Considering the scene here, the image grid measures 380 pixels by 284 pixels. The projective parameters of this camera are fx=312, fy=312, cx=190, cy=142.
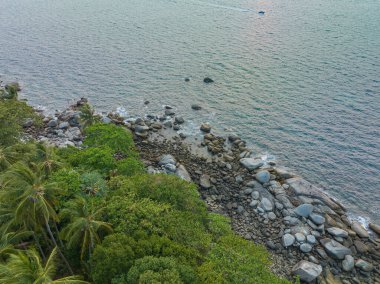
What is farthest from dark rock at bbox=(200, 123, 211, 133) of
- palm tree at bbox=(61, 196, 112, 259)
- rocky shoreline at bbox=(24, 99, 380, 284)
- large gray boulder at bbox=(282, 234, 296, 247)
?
palm tree at bbox=(61, 196, 112, 259)

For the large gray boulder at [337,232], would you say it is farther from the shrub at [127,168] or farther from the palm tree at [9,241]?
the palm tree at [9,241]

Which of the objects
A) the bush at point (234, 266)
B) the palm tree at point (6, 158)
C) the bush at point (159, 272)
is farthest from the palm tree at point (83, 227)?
the bush at point (234, 266)

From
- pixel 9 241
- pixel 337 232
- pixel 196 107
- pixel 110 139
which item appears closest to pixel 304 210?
pixel 337 232

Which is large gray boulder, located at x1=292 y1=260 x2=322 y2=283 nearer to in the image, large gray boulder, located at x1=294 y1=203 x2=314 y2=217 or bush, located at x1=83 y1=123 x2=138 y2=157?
large gray boulder, located at x1=294 y1=203 x2=314 y2=217

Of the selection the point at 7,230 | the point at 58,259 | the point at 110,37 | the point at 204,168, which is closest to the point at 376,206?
the point at 204,168

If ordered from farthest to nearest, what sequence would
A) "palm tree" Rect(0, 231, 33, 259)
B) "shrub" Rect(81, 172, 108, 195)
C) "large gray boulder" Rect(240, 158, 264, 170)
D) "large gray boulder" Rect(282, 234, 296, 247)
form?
"large gray boulder" Rect(240, 158, 264, 170) → "large gray boulder" Rect(282, 234, 296, 247) → "shrub" Rect(81, 172, 108, 195) → "palm tree" Rect(0, 231, 33, 259)

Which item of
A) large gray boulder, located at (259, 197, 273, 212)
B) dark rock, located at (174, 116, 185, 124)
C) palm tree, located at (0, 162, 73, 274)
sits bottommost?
large gray boulder, located at (259, 197, 273, 212)

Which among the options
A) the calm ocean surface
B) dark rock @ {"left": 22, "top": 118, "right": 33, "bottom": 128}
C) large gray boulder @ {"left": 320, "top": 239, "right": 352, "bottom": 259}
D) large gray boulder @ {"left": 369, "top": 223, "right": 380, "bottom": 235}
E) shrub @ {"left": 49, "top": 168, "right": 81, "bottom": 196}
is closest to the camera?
shrub @ {"left": 49, "top": 168, "right": 81, "bottom": 196}
